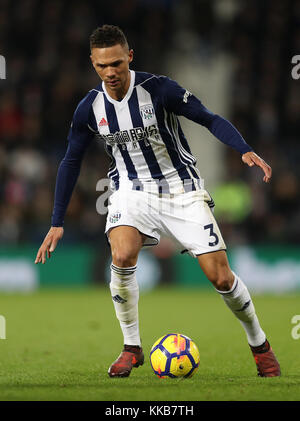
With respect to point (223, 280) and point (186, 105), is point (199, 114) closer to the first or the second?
point (186, 105)

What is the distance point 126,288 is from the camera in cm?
524

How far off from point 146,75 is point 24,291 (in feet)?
26.5

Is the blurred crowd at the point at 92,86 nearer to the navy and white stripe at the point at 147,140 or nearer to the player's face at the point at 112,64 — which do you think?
the navy and white stripe at the point at 147,140

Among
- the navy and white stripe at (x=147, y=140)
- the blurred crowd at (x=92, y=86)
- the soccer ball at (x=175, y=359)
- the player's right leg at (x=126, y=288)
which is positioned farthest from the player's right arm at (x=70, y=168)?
the blurred crowd at (x=92, y=86)

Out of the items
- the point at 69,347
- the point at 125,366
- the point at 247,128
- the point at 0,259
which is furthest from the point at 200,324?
the point at 247,128

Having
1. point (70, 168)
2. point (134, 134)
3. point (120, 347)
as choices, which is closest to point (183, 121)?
point (120, 347)

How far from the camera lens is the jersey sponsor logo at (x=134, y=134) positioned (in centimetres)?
522

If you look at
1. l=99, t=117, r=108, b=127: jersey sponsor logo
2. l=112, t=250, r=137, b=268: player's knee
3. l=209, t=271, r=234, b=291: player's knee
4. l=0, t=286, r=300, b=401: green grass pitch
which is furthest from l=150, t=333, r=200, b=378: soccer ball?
l=99, t=117, r=108, b=127: jersey sponsor logo

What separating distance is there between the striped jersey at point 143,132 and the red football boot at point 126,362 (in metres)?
0.95

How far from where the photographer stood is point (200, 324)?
27.9 ft

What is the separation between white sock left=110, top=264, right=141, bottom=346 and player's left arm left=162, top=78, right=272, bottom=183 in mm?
989

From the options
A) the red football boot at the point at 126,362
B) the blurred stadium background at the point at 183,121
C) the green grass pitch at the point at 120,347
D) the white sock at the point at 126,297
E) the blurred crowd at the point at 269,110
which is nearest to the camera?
the green grass pitch at the point at 120,347

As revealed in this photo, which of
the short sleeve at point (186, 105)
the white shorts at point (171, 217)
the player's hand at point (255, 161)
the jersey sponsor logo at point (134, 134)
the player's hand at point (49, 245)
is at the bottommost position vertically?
the player's hand at point (49, 245)

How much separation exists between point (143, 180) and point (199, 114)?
0.57 meters
